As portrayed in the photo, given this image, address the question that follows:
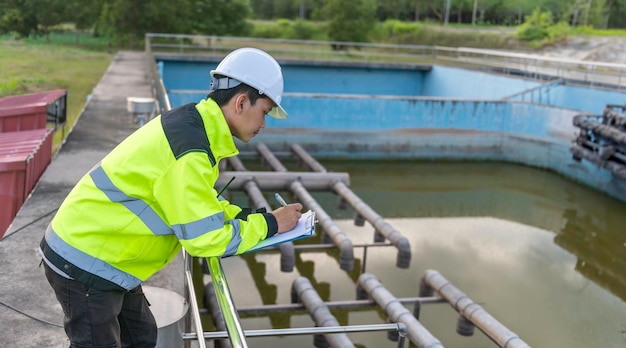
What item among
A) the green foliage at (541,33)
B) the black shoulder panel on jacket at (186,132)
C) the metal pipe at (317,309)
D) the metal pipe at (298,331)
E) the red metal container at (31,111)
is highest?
the green foliage at (541,33)

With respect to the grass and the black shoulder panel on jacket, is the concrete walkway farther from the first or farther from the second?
the grass

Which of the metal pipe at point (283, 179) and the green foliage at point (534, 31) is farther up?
the green foliage at point (534, 31)

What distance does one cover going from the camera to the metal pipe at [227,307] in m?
1.76

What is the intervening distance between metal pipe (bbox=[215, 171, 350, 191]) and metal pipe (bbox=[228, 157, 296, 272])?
4.7 inches

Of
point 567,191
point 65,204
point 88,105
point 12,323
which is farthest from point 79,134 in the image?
point 567,191

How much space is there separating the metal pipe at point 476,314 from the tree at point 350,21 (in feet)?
85.3

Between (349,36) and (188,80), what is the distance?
1359cm

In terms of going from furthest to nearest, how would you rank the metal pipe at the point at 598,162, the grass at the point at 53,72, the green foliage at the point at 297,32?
the green foliage at the point at 297,32 < the grass at the point at 53,72 < the metal pipe at the point at 598,162

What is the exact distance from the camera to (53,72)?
684 inches

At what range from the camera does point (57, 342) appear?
3.04m

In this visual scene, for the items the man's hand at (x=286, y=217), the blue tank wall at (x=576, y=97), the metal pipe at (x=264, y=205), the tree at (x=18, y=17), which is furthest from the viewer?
the tree at (x=18, y=17)

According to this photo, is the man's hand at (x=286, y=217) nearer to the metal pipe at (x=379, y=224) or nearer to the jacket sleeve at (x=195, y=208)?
the jacket sleeve at (x=195, y=208)

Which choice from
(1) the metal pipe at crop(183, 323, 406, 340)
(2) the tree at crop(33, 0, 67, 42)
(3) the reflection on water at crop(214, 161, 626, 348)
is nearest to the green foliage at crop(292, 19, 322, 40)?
(2) the tree at crop(33, 0, 67, 42)

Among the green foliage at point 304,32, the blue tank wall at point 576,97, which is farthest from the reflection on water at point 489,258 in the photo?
the green foliage at point 304,32
